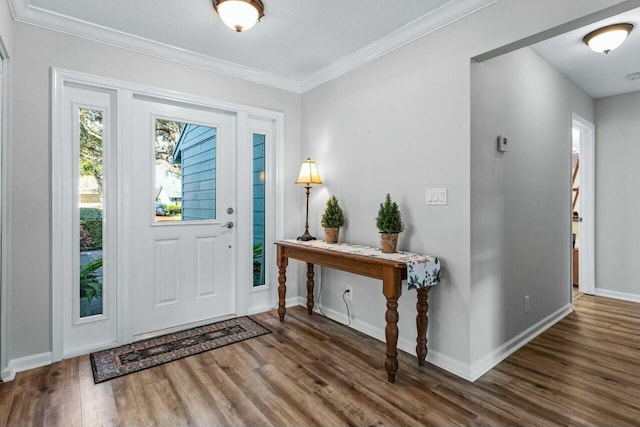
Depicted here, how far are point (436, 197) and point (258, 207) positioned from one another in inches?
71.8

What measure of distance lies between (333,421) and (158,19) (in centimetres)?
280

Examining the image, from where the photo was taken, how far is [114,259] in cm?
267

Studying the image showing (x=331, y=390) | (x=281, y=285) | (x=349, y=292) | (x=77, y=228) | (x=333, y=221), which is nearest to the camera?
(x=331, y=390)

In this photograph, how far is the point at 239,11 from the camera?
6.99 ft

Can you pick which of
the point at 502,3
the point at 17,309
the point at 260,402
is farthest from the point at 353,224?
the point at 17,309

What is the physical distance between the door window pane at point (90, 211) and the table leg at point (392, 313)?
219 cm

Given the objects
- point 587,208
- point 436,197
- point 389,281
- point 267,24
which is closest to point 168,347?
point 389,281

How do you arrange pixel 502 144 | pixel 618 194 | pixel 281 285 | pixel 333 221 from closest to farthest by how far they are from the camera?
pixel 502 144, pixel 333 221, pixel 281 285, pixel 618 194

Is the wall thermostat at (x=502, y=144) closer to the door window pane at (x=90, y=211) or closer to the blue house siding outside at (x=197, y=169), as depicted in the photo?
the blue house siding outside at (x=197, y=169)

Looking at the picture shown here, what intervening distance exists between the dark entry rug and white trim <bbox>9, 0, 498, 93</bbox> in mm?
2321

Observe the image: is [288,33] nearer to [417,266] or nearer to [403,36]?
[403,36]

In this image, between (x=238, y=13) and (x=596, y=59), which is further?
(x=596, y=59)

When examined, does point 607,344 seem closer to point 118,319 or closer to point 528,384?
point 528,384

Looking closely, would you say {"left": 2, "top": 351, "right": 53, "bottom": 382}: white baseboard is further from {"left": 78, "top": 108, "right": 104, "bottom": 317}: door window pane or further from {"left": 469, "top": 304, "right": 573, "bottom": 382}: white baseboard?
{"left": 469, "top": 304, "right": 573, "bottom": 382}: white baseboard
